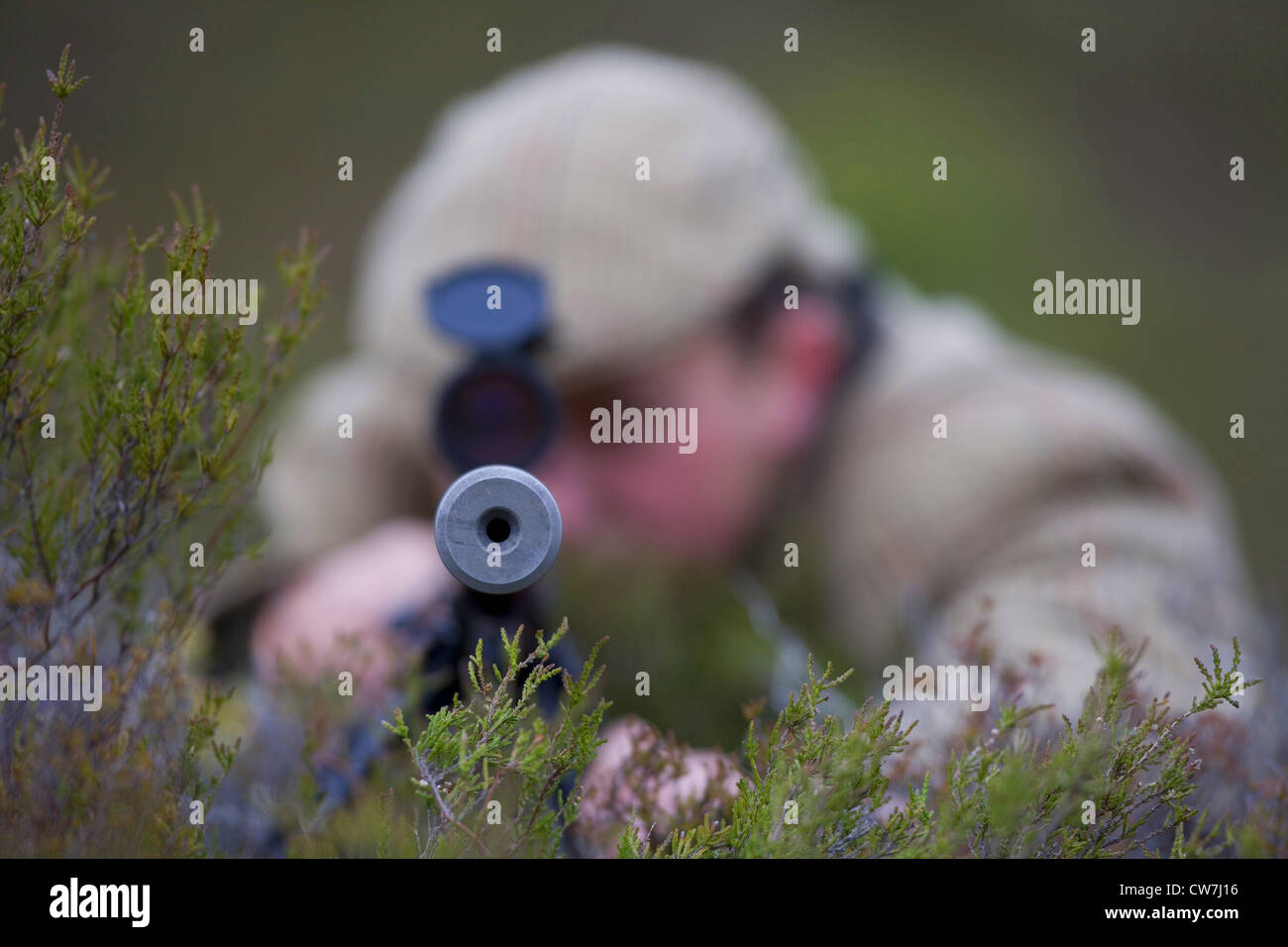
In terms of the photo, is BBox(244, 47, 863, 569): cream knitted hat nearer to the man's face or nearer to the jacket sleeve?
the man's face

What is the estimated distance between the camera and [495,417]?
126 cm

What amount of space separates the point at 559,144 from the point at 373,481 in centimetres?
99

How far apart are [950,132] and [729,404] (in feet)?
14.4

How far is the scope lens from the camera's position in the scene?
4.06ft

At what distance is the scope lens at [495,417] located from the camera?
4.06 ft

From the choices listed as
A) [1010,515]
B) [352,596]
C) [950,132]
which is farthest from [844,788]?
[950,132]

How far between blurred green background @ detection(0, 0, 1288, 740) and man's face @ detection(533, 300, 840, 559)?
295cm

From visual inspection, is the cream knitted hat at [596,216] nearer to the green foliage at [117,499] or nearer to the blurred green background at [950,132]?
the green foliage at [117,499]

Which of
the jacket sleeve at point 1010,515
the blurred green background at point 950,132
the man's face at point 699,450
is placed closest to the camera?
the jacket sleeve at point 1010,515

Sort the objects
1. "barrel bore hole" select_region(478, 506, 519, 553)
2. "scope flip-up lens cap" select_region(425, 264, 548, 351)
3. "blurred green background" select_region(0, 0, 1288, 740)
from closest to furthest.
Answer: "barrel bore hole" select_region(478, 506, 519, 553), "scope flip-up lens cap" select_region(425, 264, 548, 351), "blurred green background" select_region(0, 0, 1288, 740)

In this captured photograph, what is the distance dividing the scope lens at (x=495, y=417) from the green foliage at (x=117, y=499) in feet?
1.12

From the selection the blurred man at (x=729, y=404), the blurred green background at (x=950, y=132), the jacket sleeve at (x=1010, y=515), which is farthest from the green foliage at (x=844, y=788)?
the blurred green background at (x=950, y=132)

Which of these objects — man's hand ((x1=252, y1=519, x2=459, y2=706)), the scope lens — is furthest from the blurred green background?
the scope lens

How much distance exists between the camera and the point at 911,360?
2531mm
